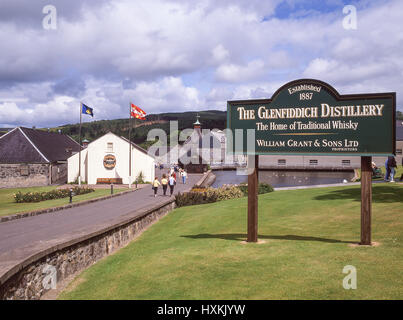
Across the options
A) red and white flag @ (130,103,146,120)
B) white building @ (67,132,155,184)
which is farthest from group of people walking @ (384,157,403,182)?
white building @ (67,132,155,184)

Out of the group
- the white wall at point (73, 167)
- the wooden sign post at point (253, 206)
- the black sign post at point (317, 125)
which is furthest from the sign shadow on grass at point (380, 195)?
the white wall at point (73, 167)

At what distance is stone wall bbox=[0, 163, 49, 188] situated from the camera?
46.2 metres

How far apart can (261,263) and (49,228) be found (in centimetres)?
1062

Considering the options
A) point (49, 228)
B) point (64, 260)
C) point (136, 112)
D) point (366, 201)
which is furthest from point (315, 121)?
point (136, 112)

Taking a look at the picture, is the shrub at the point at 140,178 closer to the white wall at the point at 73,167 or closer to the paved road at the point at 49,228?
the white wall at the point at 73,167

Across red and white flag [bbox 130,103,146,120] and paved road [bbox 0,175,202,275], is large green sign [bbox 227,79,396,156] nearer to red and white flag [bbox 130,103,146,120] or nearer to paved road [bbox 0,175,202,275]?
paved road [bbox 0,175,202,275]

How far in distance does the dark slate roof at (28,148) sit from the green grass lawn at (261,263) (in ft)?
Answer: 128

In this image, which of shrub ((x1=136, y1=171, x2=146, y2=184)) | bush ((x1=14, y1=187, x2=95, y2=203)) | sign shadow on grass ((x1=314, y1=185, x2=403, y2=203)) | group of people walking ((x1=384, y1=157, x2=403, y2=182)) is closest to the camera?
sign shadow on grass ((x1=314, y1=185, x2=403, y2=203))

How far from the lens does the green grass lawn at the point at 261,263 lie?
6.66 metres

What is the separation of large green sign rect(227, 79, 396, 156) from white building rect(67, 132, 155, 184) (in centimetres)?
3396

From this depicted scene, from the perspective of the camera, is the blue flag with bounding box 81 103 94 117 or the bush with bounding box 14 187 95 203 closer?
the bush with bounding box 14 187 95 203

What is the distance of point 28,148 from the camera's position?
48438mm

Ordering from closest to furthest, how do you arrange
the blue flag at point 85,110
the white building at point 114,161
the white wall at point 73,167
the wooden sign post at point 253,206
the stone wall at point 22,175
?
the wooden sign post at point 253,206 → the blue flag at point 85,110 → the white building at point 114,161 → the white wall at point 73,167 → the stone wall at point 22,175

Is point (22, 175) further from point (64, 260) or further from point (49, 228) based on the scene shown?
point (64, 260)
